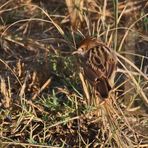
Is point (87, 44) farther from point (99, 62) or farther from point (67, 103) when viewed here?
point (67, 103)

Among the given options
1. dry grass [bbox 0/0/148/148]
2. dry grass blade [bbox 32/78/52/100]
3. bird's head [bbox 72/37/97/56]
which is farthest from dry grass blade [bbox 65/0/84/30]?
bird's head [bbox 72/37/97/56]

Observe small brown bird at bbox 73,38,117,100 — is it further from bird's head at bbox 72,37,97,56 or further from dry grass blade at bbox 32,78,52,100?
dry grass blade at bbox 32,78,52,100

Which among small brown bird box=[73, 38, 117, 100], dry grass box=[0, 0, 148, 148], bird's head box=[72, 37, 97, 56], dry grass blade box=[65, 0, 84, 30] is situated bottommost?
dry grass box=[0, 0, 148, 148]

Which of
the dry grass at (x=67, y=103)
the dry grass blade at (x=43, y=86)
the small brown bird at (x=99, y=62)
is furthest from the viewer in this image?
the dry grass blade at (x=43, y=86)

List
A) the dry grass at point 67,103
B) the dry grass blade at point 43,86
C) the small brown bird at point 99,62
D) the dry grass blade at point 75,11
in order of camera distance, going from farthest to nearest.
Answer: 1. the dry grass blade at point 75,11
2. the dry grass blade at point 43,86
3. the dry grass at point 67,103
4. the small brown bird at point 99,62

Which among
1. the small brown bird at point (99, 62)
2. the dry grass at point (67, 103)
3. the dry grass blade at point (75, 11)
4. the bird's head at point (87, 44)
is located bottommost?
the dry grass at point (67, 103)

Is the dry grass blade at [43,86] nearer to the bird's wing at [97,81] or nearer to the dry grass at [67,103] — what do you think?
the dry grass at [67,103]

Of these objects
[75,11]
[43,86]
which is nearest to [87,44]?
[43,86]

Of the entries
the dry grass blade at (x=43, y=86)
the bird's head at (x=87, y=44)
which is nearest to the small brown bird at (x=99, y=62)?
the bird's head at (x=87, y=44)

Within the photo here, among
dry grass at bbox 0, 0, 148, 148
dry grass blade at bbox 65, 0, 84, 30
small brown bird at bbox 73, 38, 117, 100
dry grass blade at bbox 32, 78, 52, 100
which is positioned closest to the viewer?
small brown bird at bbox 73, 38, 117, 100

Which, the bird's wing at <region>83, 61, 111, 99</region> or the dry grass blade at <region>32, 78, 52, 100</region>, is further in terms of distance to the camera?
the dry grass blade at <region>32, 78, 52, 100</region>

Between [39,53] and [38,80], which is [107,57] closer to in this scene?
[38,80]

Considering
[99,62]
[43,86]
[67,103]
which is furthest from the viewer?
[43,86]
